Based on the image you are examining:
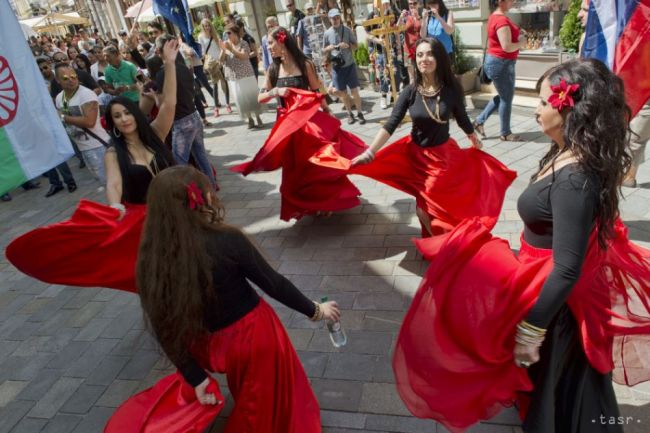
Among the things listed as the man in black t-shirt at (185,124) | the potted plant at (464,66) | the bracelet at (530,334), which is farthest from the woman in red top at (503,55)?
the bracelet at (530,334)

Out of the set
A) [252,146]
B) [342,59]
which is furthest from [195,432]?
[342,59]

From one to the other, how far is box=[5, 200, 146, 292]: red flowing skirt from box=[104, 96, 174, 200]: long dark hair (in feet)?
0.95

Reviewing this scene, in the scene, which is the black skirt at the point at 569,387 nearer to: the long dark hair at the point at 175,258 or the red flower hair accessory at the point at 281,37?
the long dark hair at the point at 175,258

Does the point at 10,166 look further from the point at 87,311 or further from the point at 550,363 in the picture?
the point at 550,363

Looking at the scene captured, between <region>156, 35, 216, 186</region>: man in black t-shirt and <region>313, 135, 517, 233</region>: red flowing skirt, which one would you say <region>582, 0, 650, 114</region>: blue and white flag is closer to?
<region>313, 135, 517, 233</region>: red flowing skirt

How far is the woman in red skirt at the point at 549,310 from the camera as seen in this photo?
1.67 meters

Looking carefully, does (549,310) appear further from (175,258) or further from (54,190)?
(54,190)

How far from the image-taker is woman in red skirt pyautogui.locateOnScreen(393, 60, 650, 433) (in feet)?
5.49

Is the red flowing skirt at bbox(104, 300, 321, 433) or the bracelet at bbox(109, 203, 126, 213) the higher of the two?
the bracelet at bbox(109, 203, 126, 213)

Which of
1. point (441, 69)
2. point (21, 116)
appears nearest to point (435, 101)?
point (441, 69)

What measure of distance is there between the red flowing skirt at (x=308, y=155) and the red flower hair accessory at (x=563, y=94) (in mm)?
2717

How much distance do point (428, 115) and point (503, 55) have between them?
296 centimetres

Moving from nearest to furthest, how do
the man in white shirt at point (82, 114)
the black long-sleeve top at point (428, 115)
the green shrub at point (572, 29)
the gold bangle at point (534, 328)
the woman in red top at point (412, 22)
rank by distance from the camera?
the gold bangle at point (534, 328) < the black long-sleeve top at point (428, 115) < the man in white shirt at point (82, 114) < the green shrub at point (572, 29) < the woman in red top at point (412, 22)

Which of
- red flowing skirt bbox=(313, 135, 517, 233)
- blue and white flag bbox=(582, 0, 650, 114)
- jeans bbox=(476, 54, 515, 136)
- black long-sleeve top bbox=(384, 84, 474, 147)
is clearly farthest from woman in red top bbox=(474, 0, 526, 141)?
red flowing skirt bbox=(313, 135, 517, 233)
